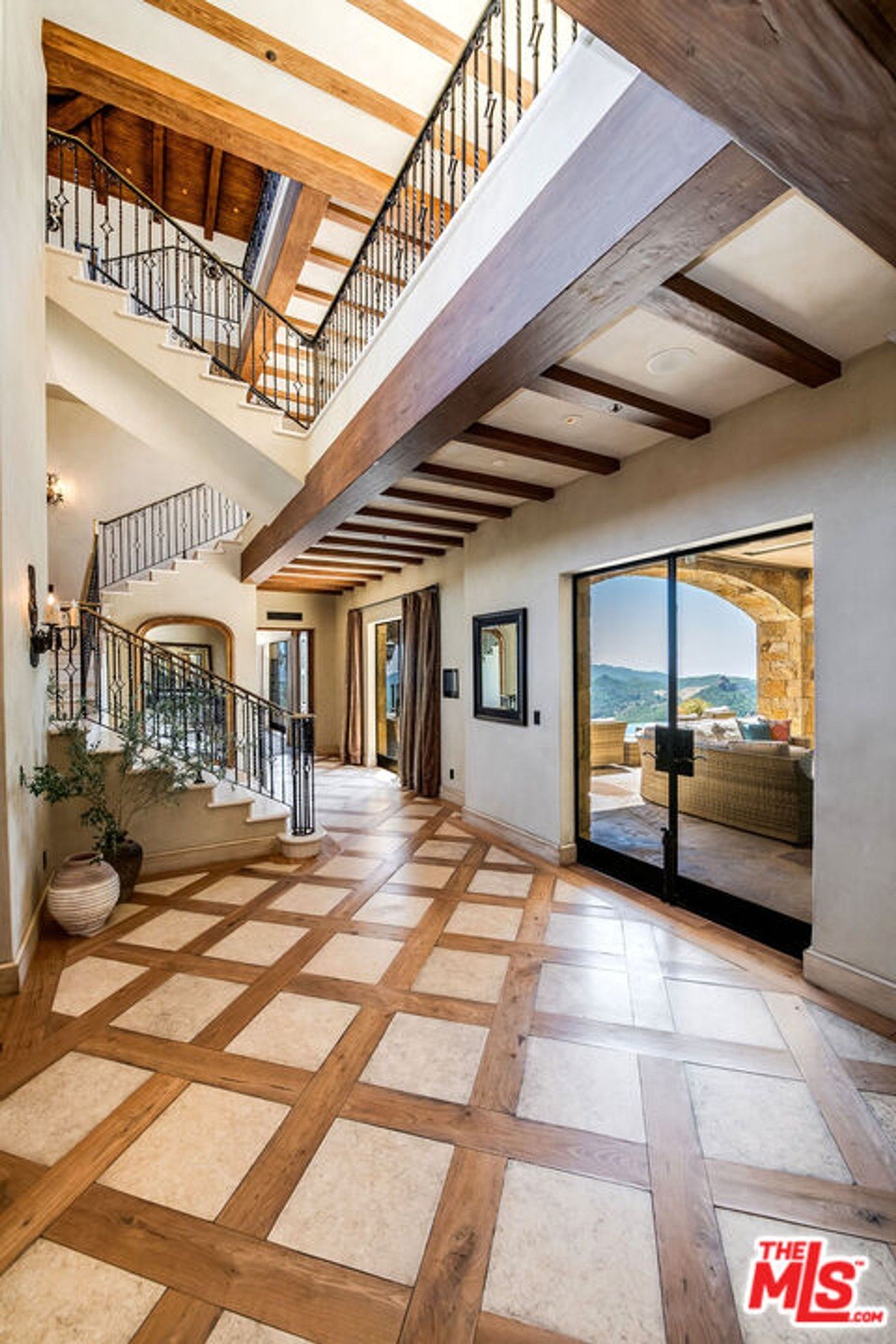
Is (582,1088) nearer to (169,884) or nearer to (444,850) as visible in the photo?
(444,850)

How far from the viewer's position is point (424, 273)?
285 cm

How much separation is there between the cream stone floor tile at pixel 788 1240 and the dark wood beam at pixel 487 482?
3640 millimetres

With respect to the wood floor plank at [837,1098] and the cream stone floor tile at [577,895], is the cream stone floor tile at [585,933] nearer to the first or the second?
the cream stone floor tile at [577,895]

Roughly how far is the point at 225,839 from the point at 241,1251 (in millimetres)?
3308

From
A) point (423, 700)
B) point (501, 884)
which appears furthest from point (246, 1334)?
point (423, 700)

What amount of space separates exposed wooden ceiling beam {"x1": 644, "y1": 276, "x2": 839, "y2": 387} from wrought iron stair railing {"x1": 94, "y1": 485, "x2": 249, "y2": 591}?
6944mm

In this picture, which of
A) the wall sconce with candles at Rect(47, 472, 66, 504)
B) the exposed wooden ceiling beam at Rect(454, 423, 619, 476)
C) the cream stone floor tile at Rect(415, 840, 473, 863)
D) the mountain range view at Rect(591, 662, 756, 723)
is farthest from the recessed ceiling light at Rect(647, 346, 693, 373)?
the wall sconce with candles at Rect(47, 472, 66, 504)

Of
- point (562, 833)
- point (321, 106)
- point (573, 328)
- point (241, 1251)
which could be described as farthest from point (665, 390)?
point (321, 106)

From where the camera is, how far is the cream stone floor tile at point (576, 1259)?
4.20ft

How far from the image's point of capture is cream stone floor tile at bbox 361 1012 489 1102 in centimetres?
199

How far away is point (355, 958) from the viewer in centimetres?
290

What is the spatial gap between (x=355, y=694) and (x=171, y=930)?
19.2 feet

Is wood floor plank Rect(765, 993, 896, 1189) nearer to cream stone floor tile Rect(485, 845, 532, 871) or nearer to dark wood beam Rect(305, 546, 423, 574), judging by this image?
cream stone floor tile Rect(485, 845, 532, 871)

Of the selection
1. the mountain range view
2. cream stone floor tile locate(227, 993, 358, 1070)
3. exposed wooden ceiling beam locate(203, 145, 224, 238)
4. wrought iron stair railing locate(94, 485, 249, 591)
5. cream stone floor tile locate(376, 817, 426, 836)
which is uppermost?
exposed wooden ceiling beam locate(203, 145, 224, 238)
